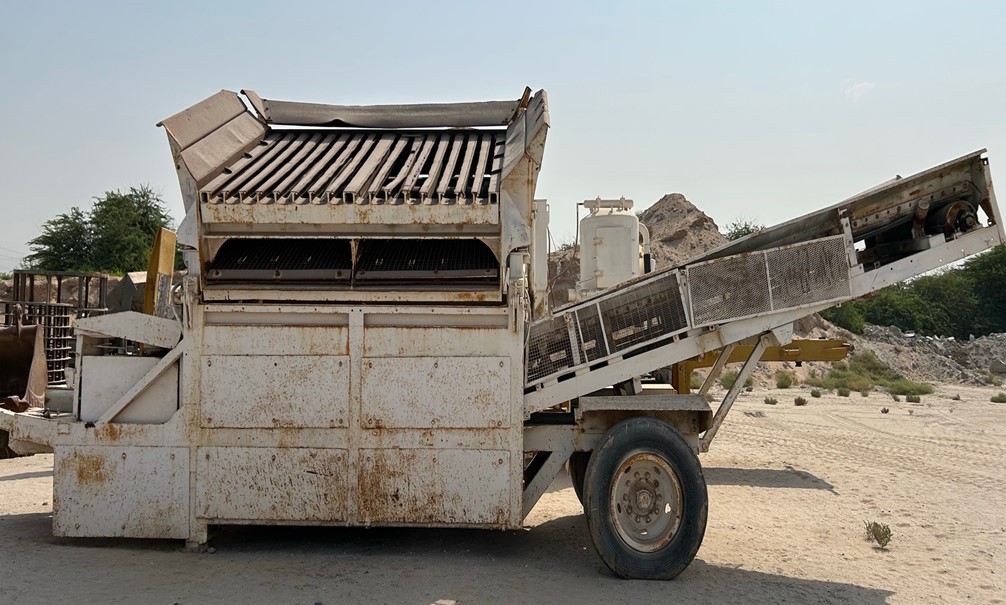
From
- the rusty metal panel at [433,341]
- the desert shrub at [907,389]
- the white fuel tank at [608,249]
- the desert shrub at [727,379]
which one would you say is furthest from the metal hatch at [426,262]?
the desert shrub at [907,389]

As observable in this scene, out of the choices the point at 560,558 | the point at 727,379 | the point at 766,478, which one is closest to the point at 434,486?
the point at 560,558

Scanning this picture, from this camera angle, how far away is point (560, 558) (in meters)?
7.06

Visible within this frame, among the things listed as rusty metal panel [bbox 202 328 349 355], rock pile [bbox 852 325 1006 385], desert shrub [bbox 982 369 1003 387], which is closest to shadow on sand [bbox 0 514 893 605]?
rusty metal panel [bbox 202 328 349 355]

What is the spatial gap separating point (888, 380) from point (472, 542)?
2626cm

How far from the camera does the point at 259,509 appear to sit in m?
6.79

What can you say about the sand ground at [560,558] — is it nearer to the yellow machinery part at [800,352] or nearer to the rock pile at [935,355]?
the yellow machinery part at [800,352]

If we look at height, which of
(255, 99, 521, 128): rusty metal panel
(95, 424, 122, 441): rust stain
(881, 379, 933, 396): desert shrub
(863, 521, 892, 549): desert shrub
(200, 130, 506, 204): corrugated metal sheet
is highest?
(255, 99, 521, 128): rusty metal panel

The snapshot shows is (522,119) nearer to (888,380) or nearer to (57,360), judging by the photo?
(57,360)

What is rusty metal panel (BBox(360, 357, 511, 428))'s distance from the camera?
673cm

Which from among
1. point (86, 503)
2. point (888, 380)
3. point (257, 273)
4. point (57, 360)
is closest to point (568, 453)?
point (257, 273)

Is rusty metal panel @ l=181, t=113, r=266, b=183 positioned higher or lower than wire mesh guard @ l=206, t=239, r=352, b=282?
higher

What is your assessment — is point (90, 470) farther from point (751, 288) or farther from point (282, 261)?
point (751, 288)

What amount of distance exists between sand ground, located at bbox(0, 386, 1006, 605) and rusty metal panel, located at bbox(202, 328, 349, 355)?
5.57 ft

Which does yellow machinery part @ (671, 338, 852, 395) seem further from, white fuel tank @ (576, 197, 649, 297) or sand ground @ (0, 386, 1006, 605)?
white fuel tank @ (576, 197, 649, 297)
